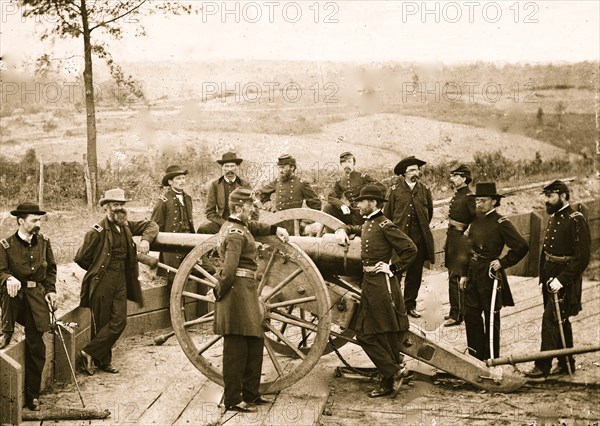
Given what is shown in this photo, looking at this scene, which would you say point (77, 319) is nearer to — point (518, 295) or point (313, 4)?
point (518, 295)

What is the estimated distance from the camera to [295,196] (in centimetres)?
943

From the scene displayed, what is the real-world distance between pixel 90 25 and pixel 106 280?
6.01 m

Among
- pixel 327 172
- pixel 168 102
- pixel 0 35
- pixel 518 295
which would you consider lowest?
pixel 518 295

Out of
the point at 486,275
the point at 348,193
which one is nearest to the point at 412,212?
the point at 348,193

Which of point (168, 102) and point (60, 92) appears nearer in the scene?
point (60, 92)

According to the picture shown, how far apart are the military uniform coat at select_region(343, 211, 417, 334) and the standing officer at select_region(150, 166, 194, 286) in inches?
114

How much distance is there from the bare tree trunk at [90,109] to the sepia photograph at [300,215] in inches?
1.9

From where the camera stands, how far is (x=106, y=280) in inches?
295

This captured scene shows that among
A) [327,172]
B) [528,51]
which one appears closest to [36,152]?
[327,172]

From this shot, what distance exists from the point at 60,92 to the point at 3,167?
6.03 feet

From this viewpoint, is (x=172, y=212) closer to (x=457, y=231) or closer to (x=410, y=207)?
(x=410, y=207)

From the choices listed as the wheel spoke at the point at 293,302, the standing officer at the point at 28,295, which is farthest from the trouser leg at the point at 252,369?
the standing officer at the point at 28,295

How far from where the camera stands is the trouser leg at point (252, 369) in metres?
6.49

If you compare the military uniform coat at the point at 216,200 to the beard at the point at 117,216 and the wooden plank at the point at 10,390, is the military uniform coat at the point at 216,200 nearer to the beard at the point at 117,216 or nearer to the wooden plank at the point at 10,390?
the beard at the point at 117,216
